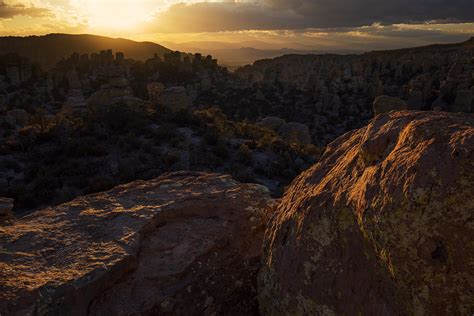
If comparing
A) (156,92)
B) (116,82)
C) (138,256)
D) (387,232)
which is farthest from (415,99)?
(387,232)

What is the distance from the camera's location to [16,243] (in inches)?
143

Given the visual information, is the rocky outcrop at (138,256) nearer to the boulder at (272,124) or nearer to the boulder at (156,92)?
the boulder at (156,92)

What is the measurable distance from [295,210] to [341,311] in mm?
946

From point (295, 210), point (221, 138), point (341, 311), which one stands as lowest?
point (221, 138)

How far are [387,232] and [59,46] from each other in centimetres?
→ 11974

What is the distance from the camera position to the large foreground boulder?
6.40 ft

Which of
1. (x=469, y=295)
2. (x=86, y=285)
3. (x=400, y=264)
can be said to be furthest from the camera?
(x=86, y=285)

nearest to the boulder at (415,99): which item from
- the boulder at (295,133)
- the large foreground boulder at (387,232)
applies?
the boulder at (295,133)

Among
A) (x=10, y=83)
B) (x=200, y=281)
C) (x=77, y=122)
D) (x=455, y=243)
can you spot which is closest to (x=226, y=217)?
(x=200, y=281)

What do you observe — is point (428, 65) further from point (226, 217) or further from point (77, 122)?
point (226, 217)

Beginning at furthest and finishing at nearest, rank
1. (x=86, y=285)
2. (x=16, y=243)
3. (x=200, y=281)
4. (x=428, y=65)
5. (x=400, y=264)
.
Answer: (x=428, y=65), (x=16, y=243), (x=200, y=281), (x=86, y=285), (x=400, y=264)

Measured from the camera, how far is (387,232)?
7.04ft

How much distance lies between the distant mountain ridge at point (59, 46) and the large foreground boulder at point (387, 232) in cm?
9947

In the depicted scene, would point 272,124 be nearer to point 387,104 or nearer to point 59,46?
point 387,104
